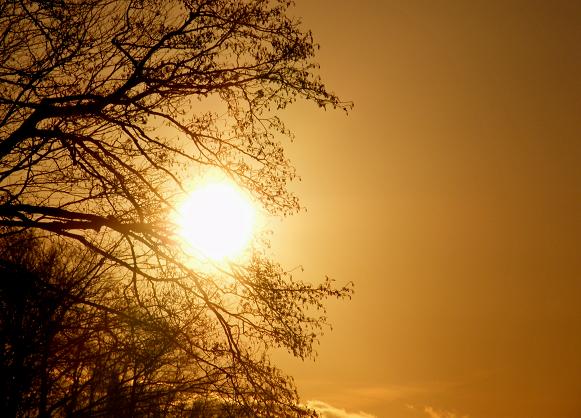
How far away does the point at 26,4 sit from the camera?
8.13 meters

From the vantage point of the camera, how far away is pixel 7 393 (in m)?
10.8

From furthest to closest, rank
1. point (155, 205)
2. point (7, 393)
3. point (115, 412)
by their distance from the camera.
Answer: point (7, 393), point (115, 412), point (155, 205)

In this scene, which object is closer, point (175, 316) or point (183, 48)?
point (175, 316)

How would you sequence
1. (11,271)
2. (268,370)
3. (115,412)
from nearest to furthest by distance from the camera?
(11,271), (268,370), (115,412)

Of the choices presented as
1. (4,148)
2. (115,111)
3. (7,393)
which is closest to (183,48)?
(115,111)

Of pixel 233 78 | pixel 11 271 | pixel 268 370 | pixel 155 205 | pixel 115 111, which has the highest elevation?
pixel 233 78

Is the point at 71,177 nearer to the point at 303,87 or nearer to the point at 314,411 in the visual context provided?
the point at 303,87

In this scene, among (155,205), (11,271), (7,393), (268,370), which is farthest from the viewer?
(7,393)

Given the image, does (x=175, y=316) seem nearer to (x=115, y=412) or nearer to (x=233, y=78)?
(x=115, y=412)

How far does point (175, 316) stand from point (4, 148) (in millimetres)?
3870

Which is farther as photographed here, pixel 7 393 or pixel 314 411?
pixel 7 393

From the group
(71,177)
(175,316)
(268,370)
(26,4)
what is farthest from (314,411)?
(26,4)

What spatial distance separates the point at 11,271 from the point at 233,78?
5032mm

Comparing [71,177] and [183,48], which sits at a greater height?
[183,48]
